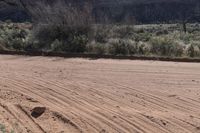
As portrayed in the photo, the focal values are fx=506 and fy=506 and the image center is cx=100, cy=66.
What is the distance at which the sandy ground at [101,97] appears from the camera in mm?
9609

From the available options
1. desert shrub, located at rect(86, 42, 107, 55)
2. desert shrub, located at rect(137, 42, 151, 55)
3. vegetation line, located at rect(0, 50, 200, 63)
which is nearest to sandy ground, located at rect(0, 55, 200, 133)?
vegetation line, located at rect(0, 50, 200, 63)

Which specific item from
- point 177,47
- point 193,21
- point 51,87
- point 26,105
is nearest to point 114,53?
A: point 177,47

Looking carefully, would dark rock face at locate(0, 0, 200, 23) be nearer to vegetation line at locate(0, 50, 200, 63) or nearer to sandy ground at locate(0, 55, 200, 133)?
vegetation line at locate(0, 50, 200, 63)

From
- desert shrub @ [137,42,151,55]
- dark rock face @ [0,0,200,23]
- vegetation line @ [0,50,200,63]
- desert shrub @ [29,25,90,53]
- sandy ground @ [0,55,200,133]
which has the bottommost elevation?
sandy ground @ [0,55,200,133]

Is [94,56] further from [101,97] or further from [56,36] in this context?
[101,97]

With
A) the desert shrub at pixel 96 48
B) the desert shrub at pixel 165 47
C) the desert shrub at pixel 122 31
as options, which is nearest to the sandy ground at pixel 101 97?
the desert shrub at pixel 165 47

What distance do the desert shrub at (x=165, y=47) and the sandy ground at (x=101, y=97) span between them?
14.0ft

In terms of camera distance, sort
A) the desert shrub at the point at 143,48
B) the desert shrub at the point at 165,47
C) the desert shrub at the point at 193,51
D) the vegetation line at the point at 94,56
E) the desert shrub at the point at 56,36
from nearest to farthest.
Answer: the vegetation line at the point at 94,56, the desert shrub at the point at 193,51, the desert shrub at the point at 165,47, the desert shrub at the point at 143,48, the desert shrub at the point at 56,36

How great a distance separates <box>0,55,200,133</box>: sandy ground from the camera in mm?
9609

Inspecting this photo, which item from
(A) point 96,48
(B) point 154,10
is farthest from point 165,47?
(B) point 154,10

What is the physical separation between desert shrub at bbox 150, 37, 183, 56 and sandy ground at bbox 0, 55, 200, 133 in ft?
14.0

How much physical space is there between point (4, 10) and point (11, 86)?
46.5 metres

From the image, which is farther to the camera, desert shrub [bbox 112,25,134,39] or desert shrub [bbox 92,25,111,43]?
desert shrub [bbox 112,25,134,39]

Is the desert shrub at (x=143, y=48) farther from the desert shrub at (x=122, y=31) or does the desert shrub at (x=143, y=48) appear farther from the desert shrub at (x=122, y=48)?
the desert shrub at (x=122, y=31)
